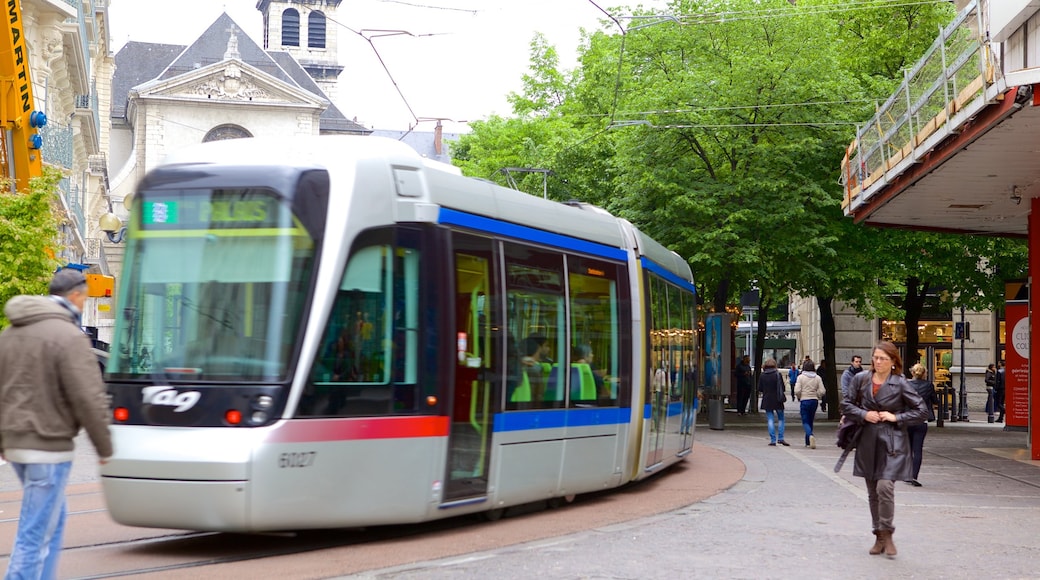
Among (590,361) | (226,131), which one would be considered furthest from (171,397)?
(226,131)

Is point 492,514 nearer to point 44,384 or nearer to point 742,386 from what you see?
point 44,384

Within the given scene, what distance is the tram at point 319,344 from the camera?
8812 millimetres

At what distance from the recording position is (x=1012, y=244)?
1203 inches

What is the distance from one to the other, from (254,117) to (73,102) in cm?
4962

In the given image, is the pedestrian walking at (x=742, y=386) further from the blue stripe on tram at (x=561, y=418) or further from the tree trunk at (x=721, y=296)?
the blue stripe on tram at (x=561, y=418)

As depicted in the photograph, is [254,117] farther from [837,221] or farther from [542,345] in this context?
[542,345]

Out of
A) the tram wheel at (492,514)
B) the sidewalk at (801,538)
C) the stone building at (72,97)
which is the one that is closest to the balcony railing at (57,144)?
the stone building at (72,97)

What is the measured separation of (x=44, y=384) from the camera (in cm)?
621

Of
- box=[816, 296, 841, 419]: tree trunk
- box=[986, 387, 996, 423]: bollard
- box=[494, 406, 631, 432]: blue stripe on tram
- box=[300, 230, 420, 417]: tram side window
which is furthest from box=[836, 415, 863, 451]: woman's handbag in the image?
box=[986, 387, 996, 423]: bollard

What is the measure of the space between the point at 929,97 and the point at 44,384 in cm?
1360

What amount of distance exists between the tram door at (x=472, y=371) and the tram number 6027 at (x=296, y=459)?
1393 mm

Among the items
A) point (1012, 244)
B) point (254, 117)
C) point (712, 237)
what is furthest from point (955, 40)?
point (254, 117)

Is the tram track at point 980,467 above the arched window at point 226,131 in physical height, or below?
below

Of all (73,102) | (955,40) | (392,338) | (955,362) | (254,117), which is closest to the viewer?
(392,338)
